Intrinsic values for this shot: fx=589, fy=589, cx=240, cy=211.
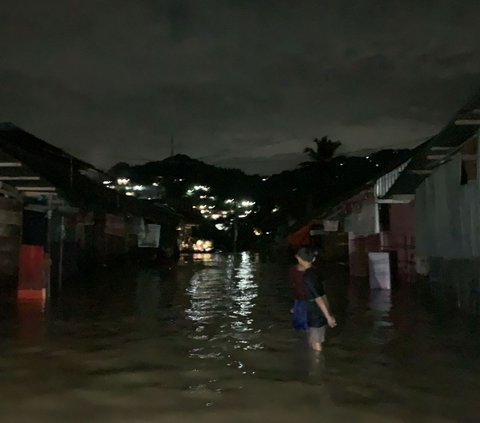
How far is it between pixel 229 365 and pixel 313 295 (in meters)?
1.47

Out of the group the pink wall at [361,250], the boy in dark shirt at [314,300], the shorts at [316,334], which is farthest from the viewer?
the pink wall at [361,250]

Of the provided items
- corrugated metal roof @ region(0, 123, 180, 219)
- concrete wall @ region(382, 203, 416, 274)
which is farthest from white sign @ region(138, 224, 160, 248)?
concrete wall @ region(382, 203, 416, 274)

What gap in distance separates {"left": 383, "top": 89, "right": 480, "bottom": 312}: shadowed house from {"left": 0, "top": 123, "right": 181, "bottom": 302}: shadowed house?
9.07 meters

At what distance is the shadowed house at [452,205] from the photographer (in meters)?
11.3

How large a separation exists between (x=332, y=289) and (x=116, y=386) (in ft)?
40.1

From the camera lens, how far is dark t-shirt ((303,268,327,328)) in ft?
25.9

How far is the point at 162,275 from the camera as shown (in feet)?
79.5

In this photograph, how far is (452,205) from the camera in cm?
1258

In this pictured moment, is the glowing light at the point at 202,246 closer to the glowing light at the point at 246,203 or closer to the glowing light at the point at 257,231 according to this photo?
the glowing light at the point at 257,231

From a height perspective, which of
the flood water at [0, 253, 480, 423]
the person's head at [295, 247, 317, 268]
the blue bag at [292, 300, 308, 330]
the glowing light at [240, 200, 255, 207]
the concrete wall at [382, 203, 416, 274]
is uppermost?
the glowing light at [240, 200, 255, 207]

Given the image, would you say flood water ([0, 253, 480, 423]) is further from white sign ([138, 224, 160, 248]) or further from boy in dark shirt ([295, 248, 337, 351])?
white sign ([138, 224, 160, 248])

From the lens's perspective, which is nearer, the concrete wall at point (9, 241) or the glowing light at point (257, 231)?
the concrete wall at point (9, 241)

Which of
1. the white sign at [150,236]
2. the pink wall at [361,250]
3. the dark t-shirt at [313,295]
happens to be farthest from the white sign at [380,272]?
the white sign at [150,236]

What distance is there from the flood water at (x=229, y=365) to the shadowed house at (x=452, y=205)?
2.79ft
